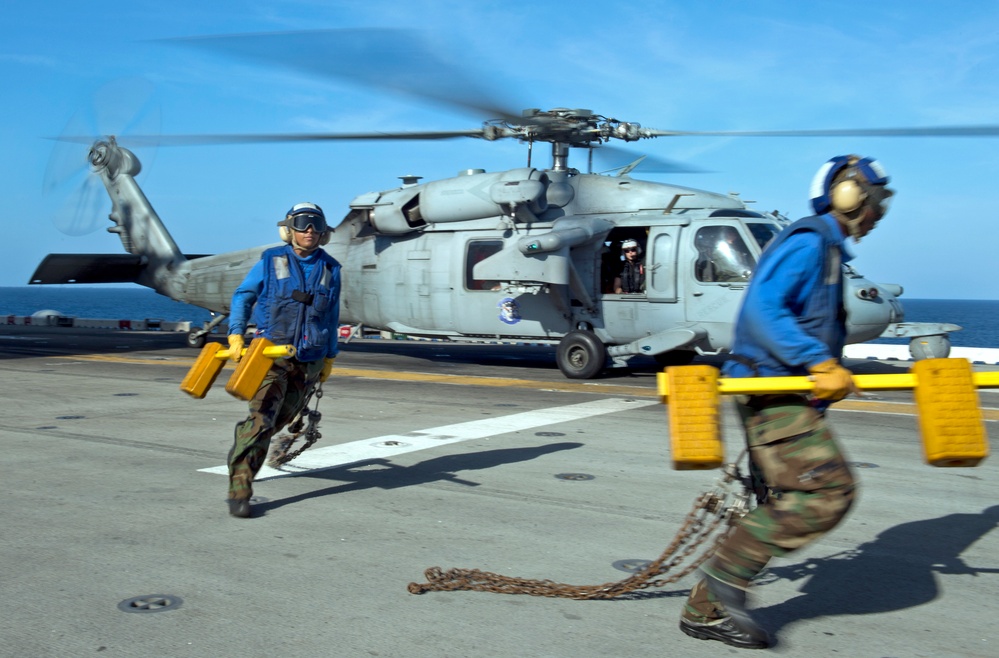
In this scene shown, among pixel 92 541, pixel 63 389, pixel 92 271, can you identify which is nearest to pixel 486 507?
pixel 92 541

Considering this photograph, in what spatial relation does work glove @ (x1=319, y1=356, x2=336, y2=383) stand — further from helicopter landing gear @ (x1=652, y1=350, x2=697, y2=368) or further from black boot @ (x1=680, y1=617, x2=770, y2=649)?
helicopter landing gear @ (x1=652, y1=350, x2=697, y2=368)

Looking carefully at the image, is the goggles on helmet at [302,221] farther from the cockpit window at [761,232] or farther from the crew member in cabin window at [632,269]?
the crew member in cabin window at [632,269]

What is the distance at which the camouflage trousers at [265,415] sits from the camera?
5.18 m

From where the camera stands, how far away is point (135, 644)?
3375 millimetres

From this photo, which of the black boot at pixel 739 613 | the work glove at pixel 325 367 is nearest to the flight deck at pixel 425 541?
the black boot at pixel 739 613

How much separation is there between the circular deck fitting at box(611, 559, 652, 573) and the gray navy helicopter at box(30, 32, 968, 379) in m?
7.79

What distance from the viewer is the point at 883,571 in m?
4.35

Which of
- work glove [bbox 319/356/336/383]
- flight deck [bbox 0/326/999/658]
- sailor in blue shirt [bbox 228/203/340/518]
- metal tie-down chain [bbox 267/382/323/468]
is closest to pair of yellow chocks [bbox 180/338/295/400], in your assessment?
sailor in blue shirt [bbox 228/203/340/518]

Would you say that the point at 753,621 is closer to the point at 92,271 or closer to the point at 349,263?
the point at 349,263

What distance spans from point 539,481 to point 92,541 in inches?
112

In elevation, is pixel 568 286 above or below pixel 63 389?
above

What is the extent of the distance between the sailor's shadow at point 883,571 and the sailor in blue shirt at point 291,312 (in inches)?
114

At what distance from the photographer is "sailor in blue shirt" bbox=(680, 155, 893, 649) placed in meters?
3.25

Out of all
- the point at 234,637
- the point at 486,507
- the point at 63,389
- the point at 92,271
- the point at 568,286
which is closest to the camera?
the point at 234,637
